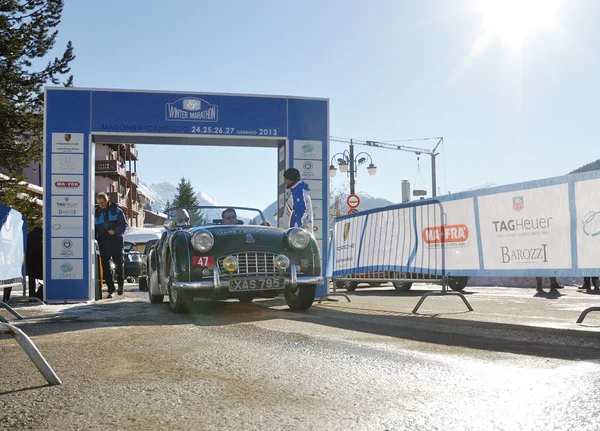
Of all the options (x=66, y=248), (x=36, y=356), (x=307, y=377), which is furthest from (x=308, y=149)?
(x=36, y=356)

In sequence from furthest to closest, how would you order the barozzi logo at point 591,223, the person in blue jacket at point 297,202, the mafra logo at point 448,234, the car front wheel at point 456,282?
1. the car front wheel at point 456,282
2. the person in blue jacket at point 297,202
3. the mafra logo at point 448,234
4. the barozzi logo at point 591,223

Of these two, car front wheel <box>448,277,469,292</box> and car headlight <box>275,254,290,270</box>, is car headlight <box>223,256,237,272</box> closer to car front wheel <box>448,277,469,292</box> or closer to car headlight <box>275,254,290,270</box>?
car headlight <box>275,254,290,270</box>

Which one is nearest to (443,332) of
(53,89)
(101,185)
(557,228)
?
(557,228)

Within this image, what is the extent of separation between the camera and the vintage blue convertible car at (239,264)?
693 centimetres

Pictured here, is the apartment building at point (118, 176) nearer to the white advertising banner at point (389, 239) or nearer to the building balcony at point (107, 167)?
the building balcony at point (107, 167)

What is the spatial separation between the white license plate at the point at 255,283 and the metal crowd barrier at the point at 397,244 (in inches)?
70.8

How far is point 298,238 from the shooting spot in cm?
736

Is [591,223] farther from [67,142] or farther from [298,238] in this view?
[67,142]

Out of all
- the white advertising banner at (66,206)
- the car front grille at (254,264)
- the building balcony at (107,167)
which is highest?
the building balcony at (107,167)

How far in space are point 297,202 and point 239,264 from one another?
2389mm

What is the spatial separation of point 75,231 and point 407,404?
9295 mm

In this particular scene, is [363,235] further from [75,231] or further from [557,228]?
[75,231]

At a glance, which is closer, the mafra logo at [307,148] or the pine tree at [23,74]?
the mafra logo at [307,148]

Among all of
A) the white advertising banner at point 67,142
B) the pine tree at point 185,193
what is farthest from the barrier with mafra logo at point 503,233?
the pine tree at point 185,193
